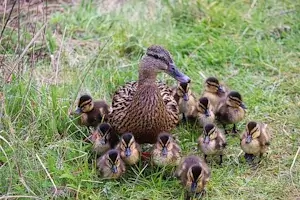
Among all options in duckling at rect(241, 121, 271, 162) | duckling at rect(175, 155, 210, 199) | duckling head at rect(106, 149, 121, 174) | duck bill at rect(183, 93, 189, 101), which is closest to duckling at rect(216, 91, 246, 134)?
duck bill at rect(183, 93, 189, 101)

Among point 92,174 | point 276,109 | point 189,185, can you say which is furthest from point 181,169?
point 276,109

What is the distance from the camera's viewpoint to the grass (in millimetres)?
4500

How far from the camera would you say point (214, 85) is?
5441 millimetres

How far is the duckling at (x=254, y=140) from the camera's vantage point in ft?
15.5

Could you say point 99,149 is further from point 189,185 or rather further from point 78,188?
point 189,185

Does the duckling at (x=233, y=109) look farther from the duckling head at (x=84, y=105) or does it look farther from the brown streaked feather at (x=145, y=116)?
the duckling head at (x=84, y=105)

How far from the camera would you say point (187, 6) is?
22.6 ft

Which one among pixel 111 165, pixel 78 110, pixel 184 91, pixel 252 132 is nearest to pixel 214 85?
pixel 184 91

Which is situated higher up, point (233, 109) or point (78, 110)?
point (78, 110)

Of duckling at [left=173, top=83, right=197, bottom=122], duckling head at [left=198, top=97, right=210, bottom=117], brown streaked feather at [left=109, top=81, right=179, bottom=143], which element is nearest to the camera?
brown streaked feather at [left=109, top=81, right=179, bottom=143]

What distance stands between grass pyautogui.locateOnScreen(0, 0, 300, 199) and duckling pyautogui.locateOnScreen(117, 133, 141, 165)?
0.39 ft

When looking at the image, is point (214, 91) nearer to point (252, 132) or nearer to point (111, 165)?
point (252, 132)

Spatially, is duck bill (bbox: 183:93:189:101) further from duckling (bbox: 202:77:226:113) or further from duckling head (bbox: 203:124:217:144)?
duckling head (bbox: 203:124:217:144)

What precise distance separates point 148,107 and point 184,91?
1.83 feet
